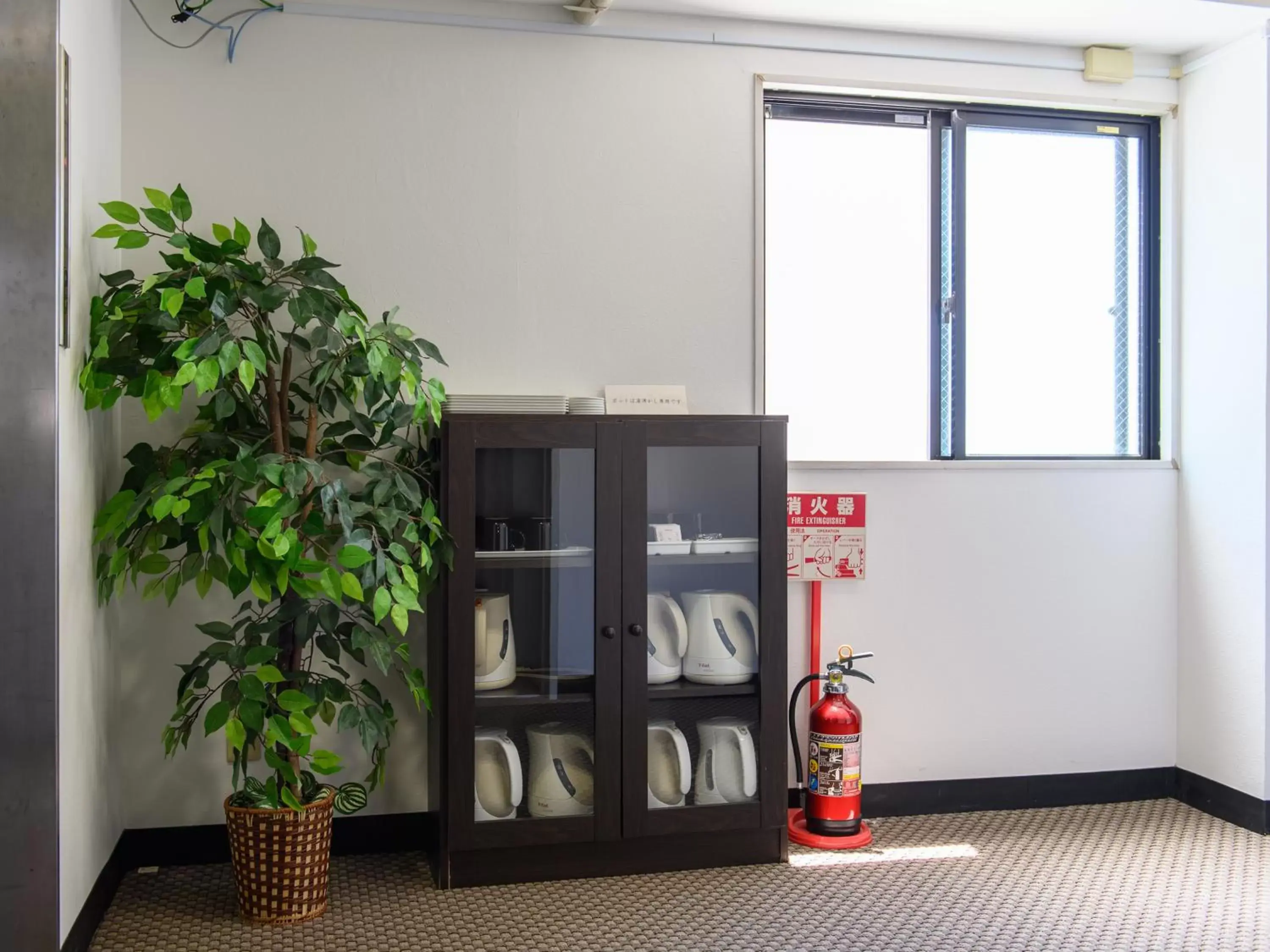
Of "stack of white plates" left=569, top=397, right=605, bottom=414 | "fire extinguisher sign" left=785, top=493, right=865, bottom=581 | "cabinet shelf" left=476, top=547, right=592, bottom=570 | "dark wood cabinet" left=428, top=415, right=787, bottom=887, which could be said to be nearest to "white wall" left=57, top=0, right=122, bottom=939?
"dark wood cabinet" left=428, top=415, right=787, bottom=887

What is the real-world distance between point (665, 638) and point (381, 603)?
845 mm

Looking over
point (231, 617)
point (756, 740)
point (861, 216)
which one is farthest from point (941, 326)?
point (231, 617)

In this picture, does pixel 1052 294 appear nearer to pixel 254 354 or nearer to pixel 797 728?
pixel 797 728

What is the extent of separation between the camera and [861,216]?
3.69m

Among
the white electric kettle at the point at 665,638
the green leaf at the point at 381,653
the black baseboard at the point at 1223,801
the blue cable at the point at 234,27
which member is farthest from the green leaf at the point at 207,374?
the black baseboard at the point at 1223,801

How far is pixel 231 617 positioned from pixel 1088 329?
9.12 ft

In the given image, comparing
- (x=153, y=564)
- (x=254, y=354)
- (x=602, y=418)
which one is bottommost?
(x=153, y=564)

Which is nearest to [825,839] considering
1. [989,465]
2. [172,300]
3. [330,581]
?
[989,465]

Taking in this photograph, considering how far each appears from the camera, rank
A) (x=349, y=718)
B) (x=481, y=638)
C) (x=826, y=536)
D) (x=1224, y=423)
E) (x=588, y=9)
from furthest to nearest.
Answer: (x=1224, y=423) < (x=826, y=536) < (x=588, y=9) < (x=481, y=638) < (x=349, y=718)

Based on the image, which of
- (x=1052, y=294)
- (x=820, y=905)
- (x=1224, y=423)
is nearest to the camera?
(x=820, y=905)

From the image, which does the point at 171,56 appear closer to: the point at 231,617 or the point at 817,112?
the point at 231,617

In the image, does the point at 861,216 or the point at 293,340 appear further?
the point at 861,216

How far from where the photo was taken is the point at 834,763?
329cm

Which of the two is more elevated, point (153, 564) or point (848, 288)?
point (848, 288)
